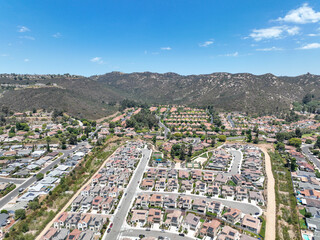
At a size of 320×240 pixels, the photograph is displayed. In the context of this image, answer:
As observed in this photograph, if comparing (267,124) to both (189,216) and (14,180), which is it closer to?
(189,216)

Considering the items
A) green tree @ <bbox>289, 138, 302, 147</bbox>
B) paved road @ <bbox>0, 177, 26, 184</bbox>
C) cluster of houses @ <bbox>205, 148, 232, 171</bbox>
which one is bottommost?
paved road @ <bbox>0, 177, 26, 184</bbox>

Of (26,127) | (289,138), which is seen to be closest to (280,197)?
(289,138)

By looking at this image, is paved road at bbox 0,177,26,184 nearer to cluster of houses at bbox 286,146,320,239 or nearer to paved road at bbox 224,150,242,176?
paved road at bbox 224,150,242,176

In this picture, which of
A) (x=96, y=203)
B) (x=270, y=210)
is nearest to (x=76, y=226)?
(x=96, y=203)

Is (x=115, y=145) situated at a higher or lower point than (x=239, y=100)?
lower

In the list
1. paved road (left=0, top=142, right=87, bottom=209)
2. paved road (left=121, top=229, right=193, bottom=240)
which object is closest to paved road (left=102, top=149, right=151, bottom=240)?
paved road (left=121, top=229, right=193, bottom=240)

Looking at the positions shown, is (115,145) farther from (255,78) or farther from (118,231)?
(255,78)
